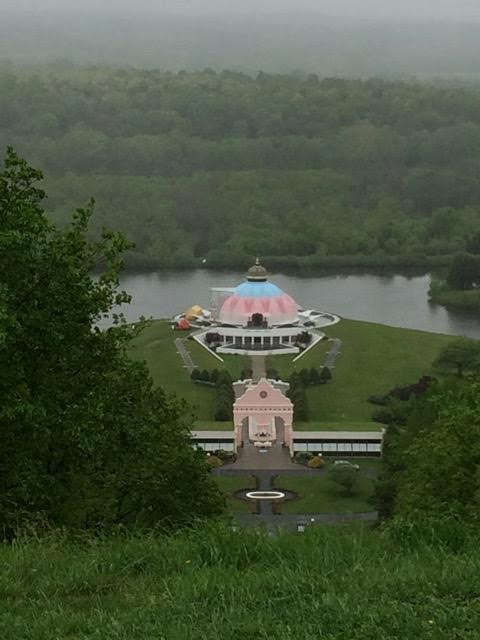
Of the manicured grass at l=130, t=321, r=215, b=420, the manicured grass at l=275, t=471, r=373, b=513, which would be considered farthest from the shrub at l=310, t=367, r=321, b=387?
the manicured grass at l=275, t=471, r=373, b=513

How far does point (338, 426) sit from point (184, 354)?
523 cm

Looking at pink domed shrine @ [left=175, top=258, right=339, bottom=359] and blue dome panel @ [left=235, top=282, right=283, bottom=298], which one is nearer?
pink domed shrine @ [left=175, top=258, right=339, bottom=359]

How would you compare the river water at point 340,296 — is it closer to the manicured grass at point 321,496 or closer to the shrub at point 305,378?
the shrub at point 305,378

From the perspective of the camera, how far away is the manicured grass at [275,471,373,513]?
445 inches

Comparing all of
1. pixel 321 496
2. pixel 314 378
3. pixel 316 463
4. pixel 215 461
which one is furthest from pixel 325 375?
pixel 321 496

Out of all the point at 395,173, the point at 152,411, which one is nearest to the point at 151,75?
the point at 395,173

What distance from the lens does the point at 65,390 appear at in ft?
16.4

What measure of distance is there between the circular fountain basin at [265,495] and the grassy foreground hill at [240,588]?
28.5 ft

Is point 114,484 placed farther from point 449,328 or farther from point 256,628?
point 449,328

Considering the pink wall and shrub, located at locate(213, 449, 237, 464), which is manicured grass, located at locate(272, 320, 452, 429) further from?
shrub, located at locate(213, 449, 237, 464)

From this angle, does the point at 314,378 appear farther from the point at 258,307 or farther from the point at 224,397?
the point at 258,307

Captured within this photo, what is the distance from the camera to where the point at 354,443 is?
13953mm

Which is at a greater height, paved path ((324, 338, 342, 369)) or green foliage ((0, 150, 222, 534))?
green foliage ((0, 150, 222, 534))

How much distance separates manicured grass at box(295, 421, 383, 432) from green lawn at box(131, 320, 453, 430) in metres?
0.01
